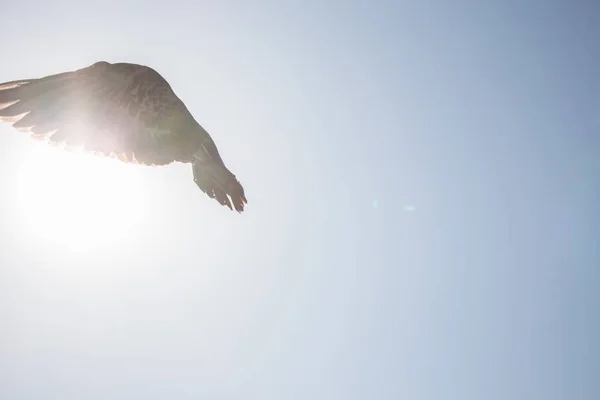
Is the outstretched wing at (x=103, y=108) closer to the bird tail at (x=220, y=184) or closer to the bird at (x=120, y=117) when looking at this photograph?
the bird at (x=120, y=117)

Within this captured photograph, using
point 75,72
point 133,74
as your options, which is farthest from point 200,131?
point 75,72

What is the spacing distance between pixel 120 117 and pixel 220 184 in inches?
64.6

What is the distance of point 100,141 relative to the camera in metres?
5.10

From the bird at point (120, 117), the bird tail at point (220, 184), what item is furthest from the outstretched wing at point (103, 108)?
the bird tail at point (220, 184)

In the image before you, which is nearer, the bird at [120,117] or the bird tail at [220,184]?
the bird at [120,117]

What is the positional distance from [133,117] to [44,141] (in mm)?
1142

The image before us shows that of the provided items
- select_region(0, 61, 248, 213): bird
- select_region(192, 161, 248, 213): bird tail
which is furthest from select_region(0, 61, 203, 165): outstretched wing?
select_region(192, 161, 248, 213): bird tail

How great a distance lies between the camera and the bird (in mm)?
4668

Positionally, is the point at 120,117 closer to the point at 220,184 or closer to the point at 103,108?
the point at 103,108

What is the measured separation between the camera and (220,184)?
496cm

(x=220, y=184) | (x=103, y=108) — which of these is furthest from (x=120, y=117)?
(x=220, y=184)

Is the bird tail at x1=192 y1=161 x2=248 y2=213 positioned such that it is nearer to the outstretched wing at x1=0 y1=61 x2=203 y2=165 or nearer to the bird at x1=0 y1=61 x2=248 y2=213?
the bird at x1=0 y1=61 x2=248 y2=213

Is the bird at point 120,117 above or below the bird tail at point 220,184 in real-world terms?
above

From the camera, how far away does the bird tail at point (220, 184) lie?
492cm
